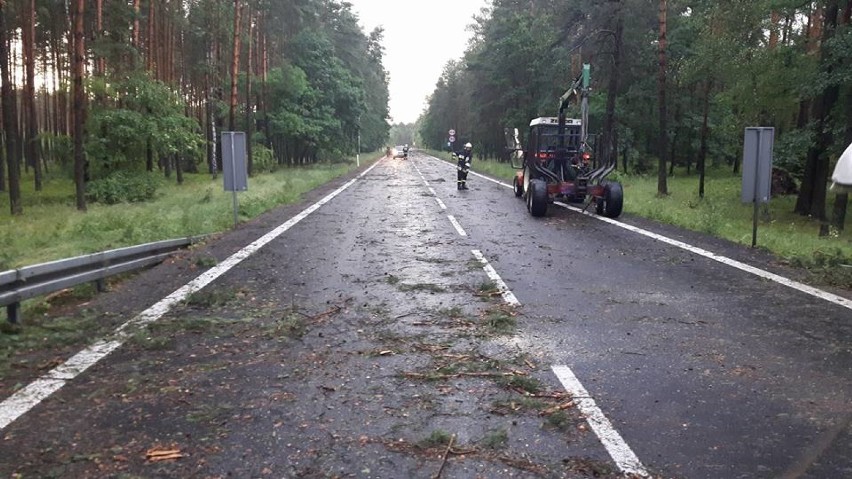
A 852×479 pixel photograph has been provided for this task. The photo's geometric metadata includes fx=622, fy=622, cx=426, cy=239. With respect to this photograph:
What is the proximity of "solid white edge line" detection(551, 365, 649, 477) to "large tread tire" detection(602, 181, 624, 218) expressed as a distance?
38.9 feet

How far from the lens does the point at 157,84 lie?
89.2 ft

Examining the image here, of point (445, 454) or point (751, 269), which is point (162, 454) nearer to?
point (445, 454)

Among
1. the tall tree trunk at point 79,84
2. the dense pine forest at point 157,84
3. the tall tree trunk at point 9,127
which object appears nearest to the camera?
the tall tree trunk at point 79,84

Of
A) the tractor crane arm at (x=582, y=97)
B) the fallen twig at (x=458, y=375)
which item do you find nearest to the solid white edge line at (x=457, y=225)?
the tractor crane arm at (x=582, y=97)

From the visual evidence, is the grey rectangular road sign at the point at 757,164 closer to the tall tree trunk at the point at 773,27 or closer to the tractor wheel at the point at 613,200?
Result: the tractor wheel at the point at 613,200

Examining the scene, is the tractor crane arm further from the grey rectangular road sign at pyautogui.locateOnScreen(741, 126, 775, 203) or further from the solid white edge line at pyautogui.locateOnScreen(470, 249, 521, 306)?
the solid white edge line at pyautogui.locateOnScreen(470, 249, 521, 306)

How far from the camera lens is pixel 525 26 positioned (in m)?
46.0

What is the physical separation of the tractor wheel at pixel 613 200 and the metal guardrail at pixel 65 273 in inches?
444

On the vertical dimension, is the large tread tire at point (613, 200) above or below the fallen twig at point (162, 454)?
above

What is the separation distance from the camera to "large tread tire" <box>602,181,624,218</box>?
16.2 metres

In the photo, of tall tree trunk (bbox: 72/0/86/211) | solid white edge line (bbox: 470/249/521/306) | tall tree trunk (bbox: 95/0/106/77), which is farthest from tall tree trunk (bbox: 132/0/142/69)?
solid white edge line (bbox: 470/249/521/306)

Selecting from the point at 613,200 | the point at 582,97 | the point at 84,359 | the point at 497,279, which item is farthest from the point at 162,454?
the point at 582,97

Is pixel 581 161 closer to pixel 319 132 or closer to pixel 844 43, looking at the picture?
pixel 844 43

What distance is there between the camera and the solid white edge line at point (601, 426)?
3.51 m
